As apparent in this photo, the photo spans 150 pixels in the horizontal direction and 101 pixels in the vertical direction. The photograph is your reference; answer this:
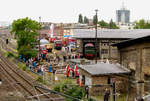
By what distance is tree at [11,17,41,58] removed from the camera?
48.8m

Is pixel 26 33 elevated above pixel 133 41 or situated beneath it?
elevated above

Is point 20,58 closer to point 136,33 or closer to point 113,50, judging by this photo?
point 113,50

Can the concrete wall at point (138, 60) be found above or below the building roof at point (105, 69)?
above

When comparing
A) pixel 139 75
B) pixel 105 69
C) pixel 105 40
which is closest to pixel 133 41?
pixel 139 75

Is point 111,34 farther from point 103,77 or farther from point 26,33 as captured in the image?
point 103,77

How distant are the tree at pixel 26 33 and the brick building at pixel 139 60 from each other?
28.2 m

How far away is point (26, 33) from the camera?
49406 mm

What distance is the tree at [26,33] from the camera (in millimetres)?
48812

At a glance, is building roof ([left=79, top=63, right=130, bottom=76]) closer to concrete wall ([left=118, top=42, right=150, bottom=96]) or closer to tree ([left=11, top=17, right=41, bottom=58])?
concrete wall ([left=118, top=42, right=150, bottom=96])

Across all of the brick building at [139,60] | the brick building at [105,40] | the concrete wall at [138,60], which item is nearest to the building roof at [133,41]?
the brick building at [139,60]

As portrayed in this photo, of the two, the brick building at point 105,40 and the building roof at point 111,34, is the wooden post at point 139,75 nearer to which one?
the brick building at point 105,40

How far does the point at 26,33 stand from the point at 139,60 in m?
32.3

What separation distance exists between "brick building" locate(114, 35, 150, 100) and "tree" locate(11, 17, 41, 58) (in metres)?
28.2

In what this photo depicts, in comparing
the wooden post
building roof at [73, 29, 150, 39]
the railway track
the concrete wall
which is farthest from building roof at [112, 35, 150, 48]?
building roof at [73, 29, 150, 39]
